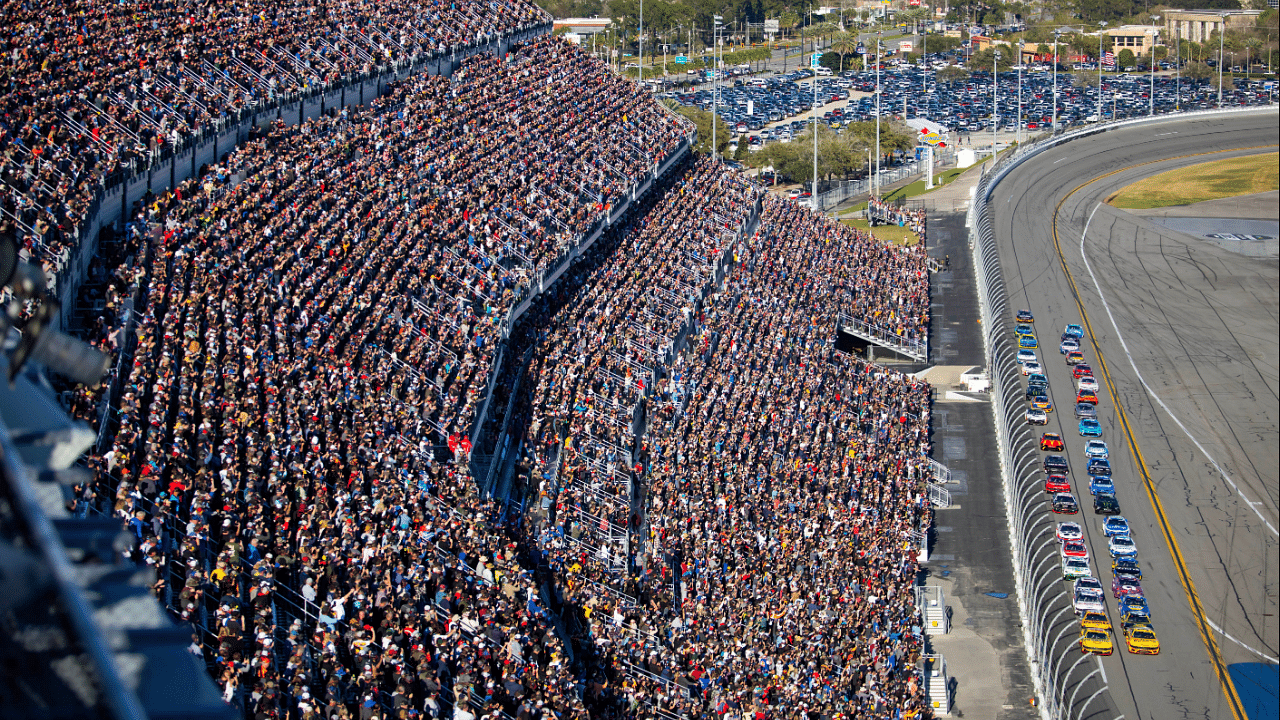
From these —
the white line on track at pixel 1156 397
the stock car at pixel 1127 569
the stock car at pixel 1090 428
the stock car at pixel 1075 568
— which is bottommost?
the stock car at pixel 1075 568

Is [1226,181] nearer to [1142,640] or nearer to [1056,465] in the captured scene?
[1142,640]

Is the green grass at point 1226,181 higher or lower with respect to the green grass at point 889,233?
higher

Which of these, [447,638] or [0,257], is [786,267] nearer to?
[447,638]

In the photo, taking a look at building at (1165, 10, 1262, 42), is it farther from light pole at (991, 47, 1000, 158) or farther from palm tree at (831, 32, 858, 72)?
palm tree at (831, 32, 858, 72)

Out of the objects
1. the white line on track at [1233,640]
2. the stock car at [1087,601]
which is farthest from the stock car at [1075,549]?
the white line on track at [1233,640]

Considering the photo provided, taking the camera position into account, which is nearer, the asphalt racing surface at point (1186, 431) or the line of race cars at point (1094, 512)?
the asphalt racing surface at point (1186, 431)

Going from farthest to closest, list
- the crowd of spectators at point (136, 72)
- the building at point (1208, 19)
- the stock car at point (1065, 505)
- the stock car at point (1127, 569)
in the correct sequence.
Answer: the building at point (1208, 19)
the stock car at point (1065, 505)
the stock car at point (1127, 569)
the crowd of spectators at point (136, 72)

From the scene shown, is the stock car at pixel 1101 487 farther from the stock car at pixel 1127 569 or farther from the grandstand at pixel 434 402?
the grandstand at pixel 434 402

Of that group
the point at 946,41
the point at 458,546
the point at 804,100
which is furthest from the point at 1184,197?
the point at 946,41

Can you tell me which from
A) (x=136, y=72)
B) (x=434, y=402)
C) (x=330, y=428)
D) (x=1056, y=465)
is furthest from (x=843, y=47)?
(x=330, y=428)

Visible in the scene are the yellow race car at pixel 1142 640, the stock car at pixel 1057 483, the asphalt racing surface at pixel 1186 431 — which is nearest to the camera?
the asphalt racing surface at pixel 1186 431
